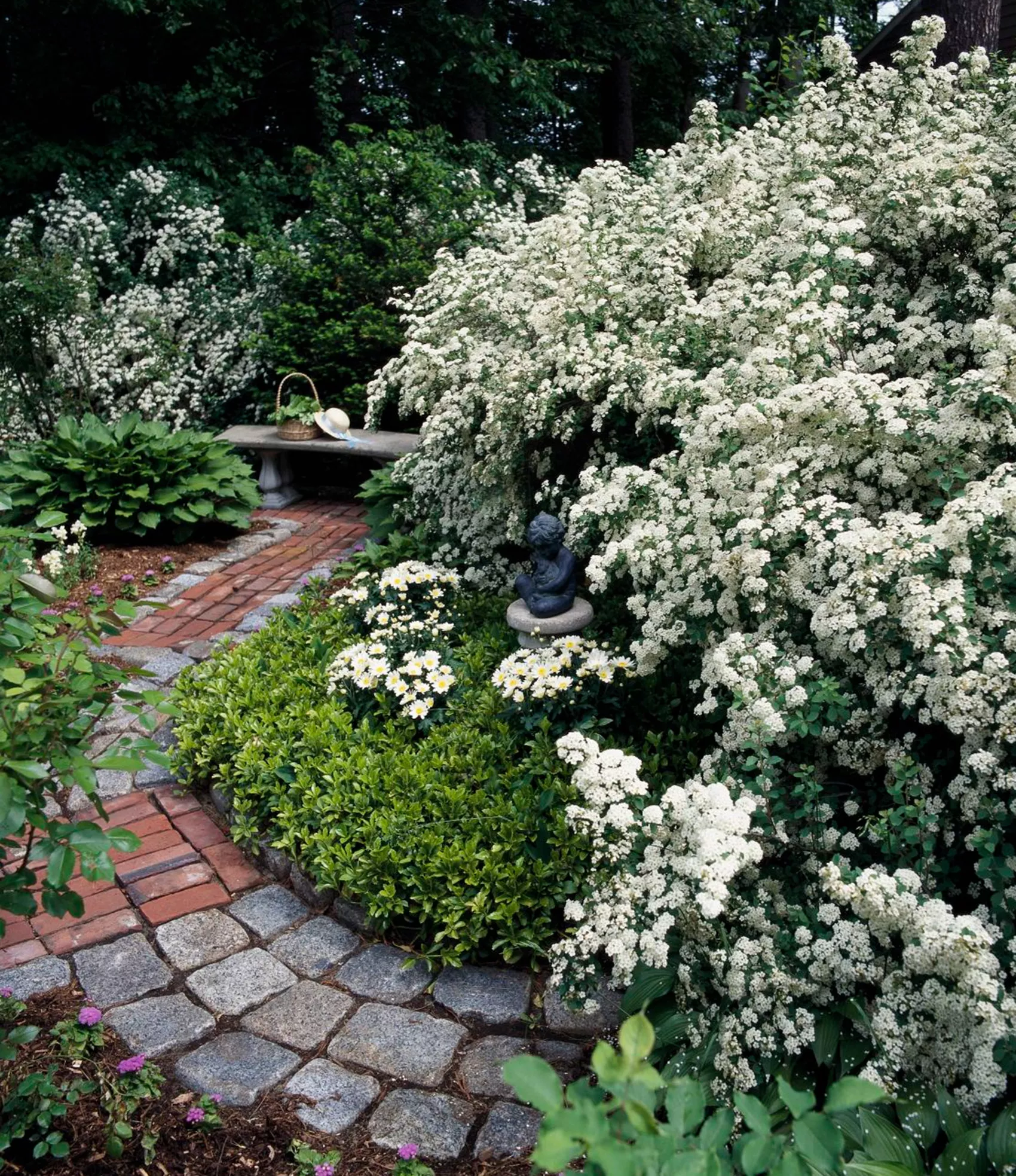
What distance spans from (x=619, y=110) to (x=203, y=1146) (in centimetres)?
1435

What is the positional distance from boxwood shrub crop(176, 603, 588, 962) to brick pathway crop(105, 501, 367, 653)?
0.87 metres

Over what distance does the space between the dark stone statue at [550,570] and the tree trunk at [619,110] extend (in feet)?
38.1

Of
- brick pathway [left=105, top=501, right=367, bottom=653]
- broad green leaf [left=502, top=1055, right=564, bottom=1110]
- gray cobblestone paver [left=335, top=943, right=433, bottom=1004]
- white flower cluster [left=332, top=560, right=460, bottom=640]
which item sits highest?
broad green leaf [left=502, top=1055, right=564, bottom=1110]

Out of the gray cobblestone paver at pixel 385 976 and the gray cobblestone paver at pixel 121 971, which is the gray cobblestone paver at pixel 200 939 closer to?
the gray cobblestone paver at pixel 121 971

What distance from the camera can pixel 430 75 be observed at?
11.7 meters

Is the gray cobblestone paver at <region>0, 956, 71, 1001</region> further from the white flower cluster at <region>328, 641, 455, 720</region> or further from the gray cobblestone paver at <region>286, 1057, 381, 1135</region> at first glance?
the white flower cluster at <region>328, 641, 455, 720</region>

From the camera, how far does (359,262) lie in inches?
293

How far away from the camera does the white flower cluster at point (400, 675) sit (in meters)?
3.62

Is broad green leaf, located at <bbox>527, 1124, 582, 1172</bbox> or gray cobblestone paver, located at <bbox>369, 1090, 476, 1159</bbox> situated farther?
gray cobblestone paver, located at <bbox>369, 1090, 476, 1159</bbox>

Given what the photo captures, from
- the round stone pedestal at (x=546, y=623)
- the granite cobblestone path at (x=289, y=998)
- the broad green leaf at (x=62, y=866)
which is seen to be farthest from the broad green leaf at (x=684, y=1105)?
the round stone pedestal at (x=546, y=623)

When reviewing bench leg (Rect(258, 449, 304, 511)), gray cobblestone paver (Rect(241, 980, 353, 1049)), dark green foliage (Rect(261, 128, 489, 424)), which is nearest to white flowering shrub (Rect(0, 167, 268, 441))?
dark green foliage (Rect(261, 128, 489, 424))

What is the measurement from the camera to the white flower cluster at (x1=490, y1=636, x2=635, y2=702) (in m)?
3.35

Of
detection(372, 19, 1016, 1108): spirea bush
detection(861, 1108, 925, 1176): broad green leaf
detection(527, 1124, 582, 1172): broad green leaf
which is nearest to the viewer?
detection(527, 1124, 582, 1172): broad green leaf

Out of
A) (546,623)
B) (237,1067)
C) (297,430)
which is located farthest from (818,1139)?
(297,430)
